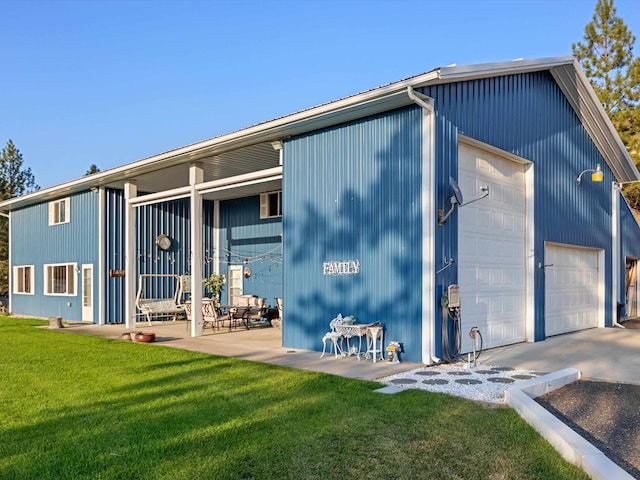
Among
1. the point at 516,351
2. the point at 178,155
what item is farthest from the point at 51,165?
the point at 516,351

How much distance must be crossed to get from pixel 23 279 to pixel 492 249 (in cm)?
1662

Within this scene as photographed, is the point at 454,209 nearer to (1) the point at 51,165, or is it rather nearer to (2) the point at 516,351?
(2) the point at 516,351

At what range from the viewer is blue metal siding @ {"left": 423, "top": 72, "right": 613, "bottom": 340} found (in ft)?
27.5

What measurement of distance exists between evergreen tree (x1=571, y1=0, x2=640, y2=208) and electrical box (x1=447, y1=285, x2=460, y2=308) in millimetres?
17505

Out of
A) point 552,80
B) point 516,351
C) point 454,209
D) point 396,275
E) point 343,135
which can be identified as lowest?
point 516,351

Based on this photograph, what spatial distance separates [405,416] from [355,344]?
11.9ft

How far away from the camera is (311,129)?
31.0 feet

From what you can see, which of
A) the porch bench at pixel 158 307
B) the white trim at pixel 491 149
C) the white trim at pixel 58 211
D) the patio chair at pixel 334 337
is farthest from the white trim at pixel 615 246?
the white trim at pixel 58 211

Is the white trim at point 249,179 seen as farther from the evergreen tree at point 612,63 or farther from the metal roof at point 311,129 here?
the evergreen tree at point 612,63

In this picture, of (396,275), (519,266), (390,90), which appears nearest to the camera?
(390,90)

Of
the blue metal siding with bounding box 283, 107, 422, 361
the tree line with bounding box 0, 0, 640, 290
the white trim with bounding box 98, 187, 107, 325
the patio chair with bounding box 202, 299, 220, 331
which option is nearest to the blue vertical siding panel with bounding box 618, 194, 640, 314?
the tree line with bounding box 0, 0, 640, 290

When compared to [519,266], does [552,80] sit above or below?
above

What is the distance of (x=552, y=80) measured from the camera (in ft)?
38.1

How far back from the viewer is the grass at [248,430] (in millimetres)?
3740
